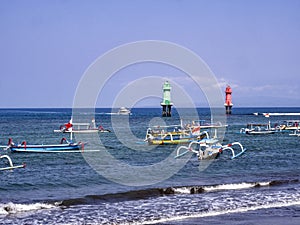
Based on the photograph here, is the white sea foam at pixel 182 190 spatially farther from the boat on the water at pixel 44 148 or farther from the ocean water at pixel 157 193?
the boat on the water at pixel 44 148

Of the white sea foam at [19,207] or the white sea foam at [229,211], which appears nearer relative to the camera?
the white sea foam at [229,211]

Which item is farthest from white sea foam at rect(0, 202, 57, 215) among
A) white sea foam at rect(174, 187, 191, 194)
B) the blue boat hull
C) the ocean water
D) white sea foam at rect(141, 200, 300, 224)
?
the blue boat hull

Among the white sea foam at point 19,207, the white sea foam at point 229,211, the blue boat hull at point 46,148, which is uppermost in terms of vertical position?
the blue boat hull at point 46,148

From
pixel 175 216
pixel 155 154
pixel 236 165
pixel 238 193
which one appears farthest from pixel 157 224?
pixel 155 154

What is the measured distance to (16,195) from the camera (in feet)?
79.5

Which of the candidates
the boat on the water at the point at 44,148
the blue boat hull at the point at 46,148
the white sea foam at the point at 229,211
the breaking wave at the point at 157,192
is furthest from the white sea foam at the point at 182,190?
the blue boat hull at the point at 46,148

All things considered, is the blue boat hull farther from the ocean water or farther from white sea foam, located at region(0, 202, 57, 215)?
white sea foam, located at region(0, 202, 57, 215)

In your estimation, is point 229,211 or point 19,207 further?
point 19,207

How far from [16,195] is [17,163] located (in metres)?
13.6

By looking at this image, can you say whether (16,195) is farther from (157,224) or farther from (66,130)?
(66,130)

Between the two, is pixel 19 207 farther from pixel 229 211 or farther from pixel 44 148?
pixel 44 148

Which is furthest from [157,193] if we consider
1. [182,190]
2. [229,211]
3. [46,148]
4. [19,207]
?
[46,148]

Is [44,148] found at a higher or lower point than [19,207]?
higher

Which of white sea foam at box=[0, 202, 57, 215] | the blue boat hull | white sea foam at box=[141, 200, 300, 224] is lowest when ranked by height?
white sea foam at box=[0, 202, 57, 215]
